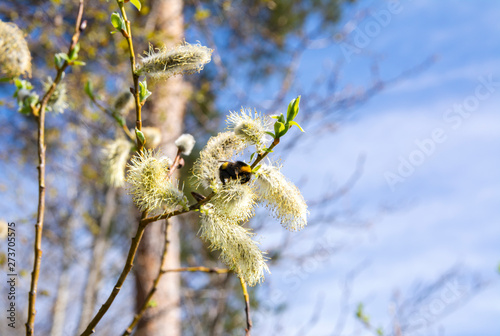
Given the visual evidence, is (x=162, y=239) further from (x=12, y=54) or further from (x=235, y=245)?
(x=235, y=245)

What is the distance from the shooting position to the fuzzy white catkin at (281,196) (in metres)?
0.90

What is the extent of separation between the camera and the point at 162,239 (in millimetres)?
4152

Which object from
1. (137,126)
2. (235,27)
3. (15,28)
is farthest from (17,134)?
(137,126)

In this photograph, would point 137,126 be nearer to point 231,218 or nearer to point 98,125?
point 231,218

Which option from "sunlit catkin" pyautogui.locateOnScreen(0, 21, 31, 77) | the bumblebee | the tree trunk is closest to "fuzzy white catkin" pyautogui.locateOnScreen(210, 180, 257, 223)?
the bumblebee

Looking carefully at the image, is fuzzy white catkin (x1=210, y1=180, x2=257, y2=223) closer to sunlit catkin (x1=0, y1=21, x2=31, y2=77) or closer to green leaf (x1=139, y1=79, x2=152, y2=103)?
green leaf (x1=139, y1=79, x2=152, y2=103)

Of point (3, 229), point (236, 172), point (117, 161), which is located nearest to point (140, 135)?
point (236, 172)

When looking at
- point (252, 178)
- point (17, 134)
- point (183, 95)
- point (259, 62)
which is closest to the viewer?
point (252, 178)

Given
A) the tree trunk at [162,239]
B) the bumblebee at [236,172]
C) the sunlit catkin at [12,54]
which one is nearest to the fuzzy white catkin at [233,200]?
the bumblebee at [236,172]

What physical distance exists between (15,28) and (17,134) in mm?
4290

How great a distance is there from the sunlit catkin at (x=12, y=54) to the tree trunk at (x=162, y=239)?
82.5 inches

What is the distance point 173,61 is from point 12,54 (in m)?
0.49

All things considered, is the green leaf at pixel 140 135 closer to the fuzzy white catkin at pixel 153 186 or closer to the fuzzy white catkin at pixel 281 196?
the fuzzy white catkin at pixel 153 186

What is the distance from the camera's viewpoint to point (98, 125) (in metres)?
4.90
